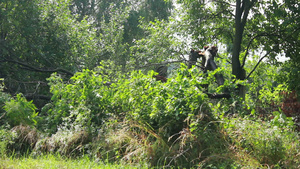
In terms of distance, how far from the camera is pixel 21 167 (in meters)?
5.04

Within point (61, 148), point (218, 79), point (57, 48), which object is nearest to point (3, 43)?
point (57, 48)

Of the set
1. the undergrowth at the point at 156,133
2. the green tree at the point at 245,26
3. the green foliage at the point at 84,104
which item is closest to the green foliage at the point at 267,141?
the undergrowth at the point at 156,133

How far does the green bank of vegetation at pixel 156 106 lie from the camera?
5.32 m

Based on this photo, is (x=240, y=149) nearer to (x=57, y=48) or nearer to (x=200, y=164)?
(x=200, y=164)

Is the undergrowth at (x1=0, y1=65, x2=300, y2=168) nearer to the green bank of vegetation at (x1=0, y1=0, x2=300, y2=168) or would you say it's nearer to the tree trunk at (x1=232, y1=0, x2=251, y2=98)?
the green bank of vegetation at (x1=0, y1=0, x2=300, y2=168)

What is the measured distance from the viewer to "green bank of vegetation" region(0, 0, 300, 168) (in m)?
5.32

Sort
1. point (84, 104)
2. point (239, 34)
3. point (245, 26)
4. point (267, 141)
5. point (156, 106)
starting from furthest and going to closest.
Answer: point (245, 26) → point (239, 34) → point (84, 104) → point (156, 106) → point (267, 141)

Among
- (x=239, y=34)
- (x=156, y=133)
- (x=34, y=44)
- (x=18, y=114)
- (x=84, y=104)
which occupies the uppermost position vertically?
(x=239, y=34)

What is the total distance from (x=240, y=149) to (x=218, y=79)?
2.89 metres

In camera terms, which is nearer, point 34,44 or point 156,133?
point 156,133

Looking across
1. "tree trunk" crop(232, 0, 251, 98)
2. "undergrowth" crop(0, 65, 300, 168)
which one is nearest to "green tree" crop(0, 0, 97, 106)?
"undergrowth" crop(0, 65, 300, 168)

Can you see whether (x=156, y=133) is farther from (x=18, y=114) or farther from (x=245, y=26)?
(x=245, y=26)

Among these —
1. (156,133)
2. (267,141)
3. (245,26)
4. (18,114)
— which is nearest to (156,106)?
(156,133)

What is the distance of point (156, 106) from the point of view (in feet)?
19.6
